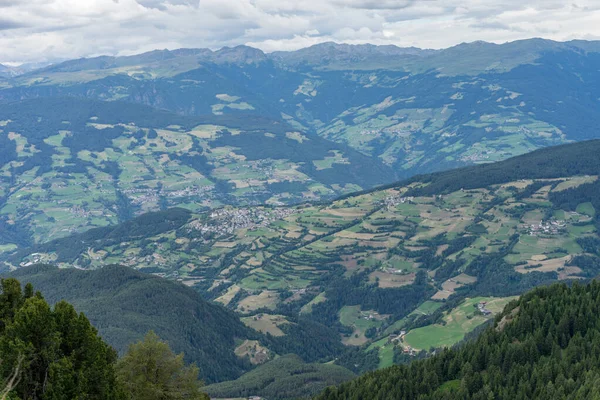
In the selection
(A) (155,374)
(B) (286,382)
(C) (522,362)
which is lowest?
(B) (286,382)

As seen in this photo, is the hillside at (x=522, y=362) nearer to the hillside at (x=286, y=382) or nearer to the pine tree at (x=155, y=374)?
the pine tree at (x=155, y=374)

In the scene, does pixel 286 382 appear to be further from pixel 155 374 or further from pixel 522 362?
pixel 155 374

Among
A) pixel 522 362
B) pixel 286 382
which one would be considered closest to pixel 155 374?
pixel 522 362

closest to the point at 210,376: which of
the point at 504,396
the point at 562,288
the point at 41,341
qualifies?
the point at 562,288

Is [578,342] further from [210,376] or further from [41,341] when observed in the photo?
[210,376]

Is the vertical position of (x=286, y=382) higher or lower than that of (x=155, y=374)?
lower

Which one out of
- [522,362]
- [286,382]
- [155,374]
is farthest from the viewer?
[286,382]

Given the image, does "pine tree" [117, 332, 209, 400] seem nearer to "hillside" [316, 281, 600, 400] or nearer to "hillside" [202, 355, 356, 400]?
"hillside" [316, 281, 600, 400]

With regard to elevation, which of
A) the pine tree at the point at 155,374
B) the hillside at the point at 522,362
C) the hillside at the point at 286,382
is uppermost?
the pine tree at the point at 155,374

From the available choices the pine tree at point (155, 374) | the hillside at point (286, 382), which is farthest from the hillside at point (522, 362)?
the hillside at point (286, 382)
